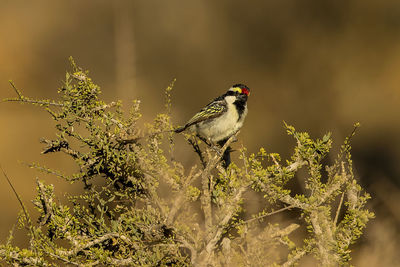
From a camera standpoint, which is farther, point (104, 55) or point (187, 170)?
point (104, 55)

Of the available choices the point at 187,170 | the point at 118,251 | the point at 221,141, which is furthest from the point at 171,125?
the point at 221,141

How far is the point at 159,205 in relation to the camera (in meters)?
2.11

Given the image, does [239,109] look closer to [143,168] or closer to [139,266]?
[143,168]

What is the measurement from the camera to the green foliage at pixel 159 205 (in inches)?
80.8

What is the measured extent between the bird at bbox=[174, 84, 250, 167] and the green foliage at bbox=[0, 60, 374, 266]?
187 centimetres

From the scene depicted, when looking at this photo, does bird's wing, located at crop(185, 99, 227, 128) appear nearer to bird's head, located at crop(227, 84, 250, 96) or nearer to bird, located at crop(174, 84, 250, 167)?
bird, located at crop(174, 84, 250, 167)

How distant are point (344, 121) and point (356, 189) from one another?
4.80m

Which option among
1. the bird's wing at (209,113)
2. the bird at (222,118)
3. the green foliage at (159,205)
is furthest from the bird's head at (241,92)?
the green foliage at (159,205)

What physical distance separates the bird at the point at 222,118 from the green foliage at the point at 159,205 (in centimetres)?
187

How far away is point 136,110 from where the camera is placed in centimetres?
227

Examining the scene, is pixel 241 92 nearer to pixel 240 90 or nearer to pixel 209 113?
pixel 240 90

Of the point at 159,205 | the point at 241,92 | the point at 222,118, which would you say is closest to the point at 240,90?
the point at 241,92

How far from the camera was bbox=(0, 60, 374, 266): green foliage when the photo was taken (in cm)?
205

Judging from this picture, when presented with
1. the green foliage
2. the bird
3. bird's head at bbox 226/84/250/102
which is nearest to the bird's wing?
the bird
